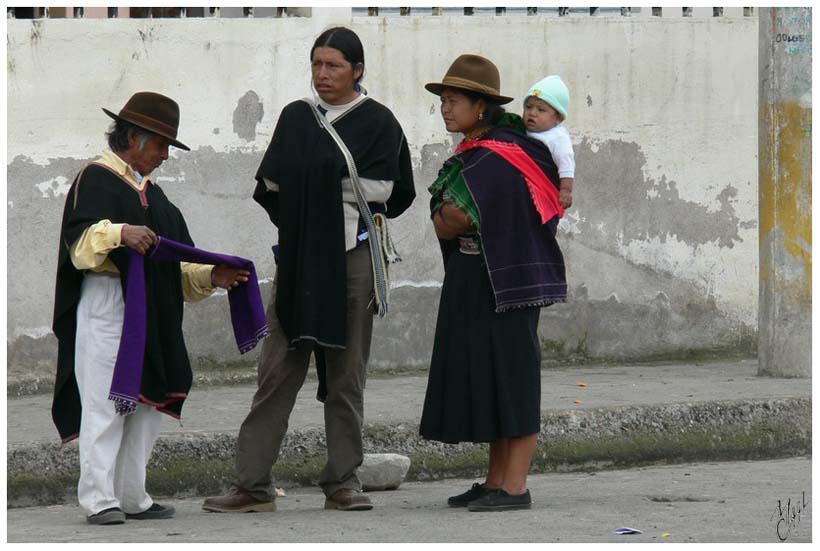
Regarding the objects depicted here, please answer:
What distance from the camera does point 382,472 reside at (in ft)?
21.3

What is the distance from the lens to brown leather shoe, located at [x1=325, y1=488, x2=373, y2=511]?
579 cm

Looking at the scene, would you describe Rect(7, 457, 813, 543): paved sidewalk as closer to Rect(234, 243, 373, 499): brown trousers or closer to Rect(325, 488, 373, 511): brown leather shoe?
Rect(325, 488, 373, 511): brown leather shoe

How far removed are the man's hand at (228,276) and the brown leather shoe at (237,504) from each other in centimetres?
82

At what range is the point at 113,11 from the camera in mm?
8641

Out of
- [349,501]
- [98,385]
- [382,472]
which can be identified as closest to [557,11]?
[382,472]

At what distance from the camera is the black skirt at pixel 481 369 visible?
5.75 m

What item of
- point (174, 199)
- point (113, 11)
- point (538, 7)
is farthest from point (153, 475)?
point (538, 7)

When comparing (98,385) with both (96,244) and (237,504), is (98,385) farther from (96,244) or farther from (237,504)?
(237,504)

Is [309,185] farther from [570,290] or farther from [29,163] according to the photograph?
[570,290]

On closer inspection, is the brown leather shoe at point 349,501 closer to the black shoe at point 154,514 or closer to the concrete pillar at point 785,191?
the black shoe at point 154,514

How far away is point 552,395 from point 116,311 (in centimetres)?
326

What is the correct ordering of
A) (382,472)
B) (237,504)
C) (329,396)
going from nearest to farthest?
1. (237,504)
2. (329,396)
3. (382,472)

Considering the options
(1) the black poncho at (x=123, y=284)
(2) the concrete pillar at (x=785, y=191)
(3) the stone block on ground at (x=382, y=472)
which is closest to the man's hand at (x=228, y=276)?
(1) the black poncho at (x=123, y=284)

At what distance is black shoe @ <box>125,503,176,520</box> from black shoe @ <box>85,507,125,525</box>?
0.51 feet
